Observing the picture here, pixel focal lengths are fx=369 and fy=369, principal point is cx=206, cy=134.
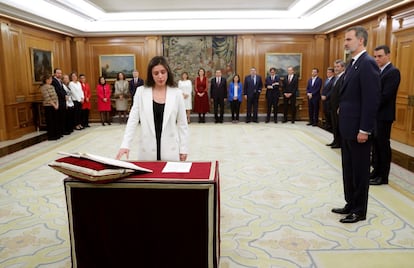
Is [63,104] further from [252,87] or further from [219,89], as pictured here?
[252,87]

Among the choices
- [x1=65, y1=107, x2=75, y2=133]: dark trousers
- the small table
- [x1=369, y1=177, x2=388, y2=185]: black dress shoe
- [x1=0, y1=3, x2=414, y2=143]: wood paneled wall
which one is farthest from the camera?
[x1=65, y1=107, x2=75, y2=133]: dark trousers

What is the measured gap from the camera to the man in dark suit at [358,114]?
11.2 ft

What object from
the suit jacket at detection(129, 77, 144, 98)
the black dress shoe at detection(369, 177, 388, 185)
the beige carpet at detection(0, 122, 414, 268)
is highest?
the suit jacket at detection(129, 77, 144, 98)

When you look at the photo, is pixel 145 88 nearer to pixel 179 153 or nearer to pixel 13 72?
pixel 179 153

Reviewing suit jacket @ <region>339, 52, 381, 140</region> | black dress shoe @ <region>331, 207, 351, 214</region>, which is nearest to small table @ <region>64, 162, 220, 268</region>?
suit jacket @ <region>339, 52, 381, 140</region>

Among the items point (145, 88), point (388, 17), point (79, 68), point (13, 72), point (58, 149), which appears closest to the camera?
point (145, 88)

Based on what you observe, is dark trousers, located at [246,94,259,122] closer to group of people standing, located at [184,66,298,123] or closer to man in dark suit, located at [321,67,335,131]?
group of people standing, located at [184,66,298,123]

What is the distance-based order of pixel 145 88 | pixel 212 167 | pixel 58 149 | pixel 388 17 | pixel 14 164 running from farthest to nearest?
pixel 388 17 < pixel 58 149 < pixel 14 164 < pixel 145 88 < pixel 212 167

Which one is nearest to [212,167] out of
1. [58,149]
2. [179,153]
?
[179,153]

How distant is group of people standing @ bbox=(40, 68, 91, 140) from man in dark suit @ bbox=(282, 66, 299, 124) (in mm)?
6311

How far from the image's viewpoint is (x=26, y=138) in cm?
912

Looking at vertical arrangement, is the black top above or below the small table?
above

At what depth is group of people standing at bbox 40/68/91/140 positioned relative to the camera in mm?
9094

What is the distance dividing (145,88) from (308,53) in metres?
11.0
